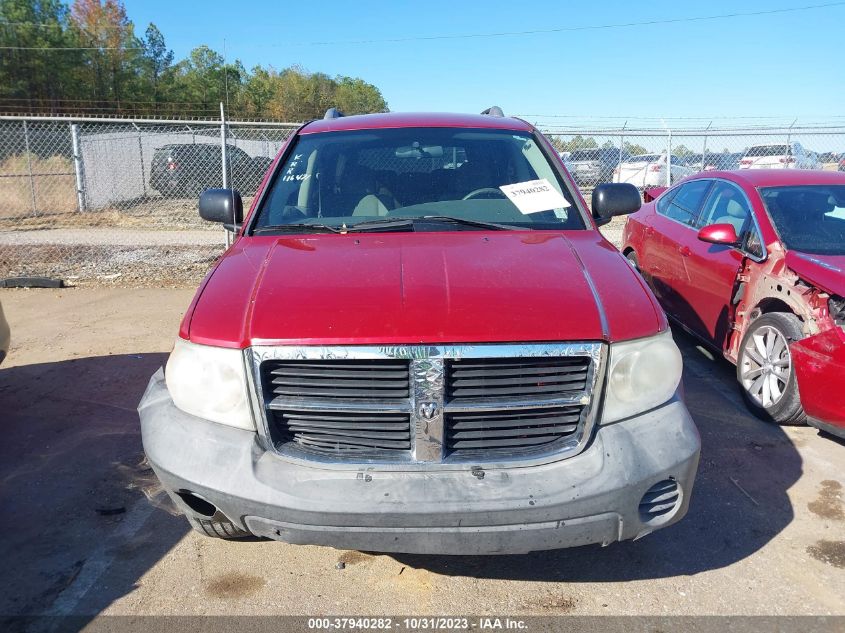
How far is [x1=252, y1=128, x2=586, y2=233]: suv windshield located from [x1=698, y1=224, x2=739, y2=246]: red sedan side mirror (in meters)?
1.66

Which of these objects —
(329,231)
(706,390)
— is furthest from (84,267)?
(706,390)

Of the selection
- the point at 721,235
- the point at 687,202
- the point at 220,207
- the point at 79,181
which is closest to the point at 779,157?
the point at 687,202

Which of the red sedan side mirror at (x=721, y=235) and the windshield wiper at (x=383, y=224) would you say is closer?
the windshield wiper at (x=383, y=224)

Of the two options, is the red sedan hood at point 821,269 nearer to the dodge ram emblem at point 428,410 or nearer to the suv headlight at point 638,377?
the suv headlight at point 638,377

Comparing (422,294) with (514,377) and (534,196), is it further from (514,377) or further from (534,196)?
(534,196)

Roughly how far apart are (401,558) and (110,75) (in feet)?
142

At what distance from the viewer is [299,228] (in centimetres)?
342

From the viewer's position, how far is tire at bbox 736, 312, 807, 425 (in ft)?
13.9

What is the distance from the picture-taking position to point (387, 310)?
2.46 metres

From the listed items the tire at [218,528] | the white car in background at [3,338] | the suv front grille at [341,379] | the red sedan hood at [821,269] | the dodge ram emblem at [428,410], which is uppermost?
the red sedan hood at [821,269]

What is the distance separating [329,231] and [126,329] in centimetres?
409

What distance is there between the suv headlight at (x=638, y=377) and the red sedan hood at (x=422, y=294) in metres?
0.06

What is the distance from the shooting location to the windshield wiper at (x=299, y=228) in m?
3.38

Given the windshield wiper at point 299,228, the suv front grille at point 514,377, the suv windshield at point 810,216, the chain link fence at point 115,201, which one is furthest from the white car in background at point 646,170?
the suv front grille at point 514,377
